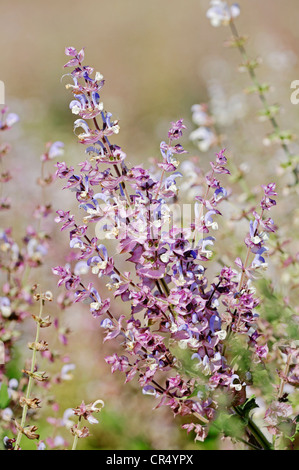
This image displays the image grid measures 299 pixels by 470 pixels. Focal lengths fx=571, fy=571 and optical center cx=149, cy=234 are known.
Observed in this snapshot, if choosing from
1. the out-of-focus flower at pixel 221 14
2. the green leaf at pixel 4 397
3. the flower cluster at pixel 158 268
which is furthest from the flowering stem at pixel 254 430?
the out-of-focus flower at pixel 221 14

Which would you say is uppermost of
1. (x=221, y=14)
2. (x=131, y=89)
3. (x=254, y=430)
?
(x=131, y=89)

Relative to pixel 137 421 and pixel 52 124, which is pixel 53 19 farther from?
pixel 137 421

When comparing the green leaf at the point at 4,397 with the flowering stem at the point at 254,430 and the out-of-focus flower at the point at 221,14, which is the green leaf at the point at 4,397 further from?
the out-of-focus flower at the point at 221,14

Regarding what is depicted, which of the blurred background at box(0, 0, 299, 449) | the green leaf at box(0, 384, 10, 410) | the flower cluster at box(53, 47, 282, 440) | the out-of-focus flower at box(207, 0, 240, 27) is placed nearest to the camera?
the flower cluster at box(53, 47, 282, 440)

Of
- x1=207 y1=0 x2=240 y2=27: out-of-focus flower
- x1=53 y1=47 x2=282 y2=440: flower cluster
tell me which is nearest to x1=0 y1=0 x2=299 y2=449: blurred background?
x1=53 y1=47 x2=282 y2=440: flower cluster

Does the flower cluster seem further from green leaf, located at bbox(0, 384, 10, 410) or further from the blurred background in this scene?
green leaf, located at bbox(0, 384, 10, 410)

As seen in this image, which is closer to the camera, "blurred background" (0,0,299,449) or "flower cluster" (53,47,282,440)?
"flower cluster" (53,47,282,440)

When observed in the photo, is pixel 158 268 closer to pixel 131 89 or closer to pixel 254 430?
pixel 254 430

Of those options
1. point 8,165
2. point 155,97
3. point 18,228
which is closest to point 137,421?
point 18,228

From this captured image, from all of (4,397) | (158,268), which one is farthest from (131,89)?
(158,268)
